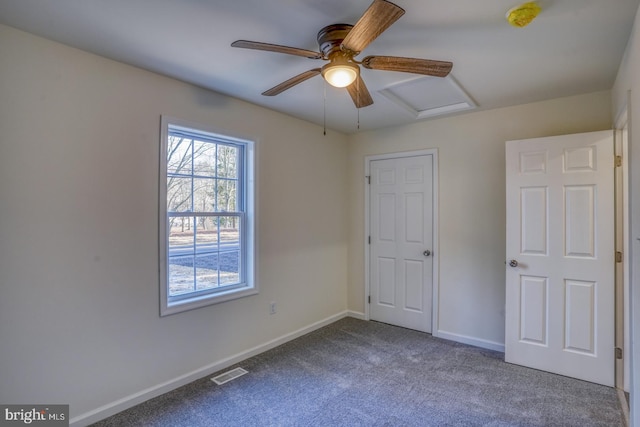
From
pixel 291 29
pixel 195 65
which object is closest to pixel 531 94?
pixel 291 29

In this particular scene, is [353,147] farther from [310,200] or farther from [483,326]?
[483,326]

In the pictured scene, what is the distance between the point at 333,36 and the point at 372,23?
0.42 meters

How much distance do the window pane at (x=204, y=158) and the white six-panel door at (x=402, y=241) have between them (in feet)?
6.69

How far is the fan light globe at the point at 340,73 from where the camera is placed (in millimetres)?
1745

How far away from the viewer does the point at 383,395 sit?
2459 millimetres

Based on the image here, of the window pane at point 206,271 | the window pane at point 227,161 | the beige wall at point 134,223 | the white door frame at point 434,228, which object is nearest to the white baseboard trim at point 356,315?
the white door frame at point 434,228

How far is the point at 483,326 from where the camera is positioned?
3355mm

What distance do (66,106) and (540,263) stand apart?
3.73 meters

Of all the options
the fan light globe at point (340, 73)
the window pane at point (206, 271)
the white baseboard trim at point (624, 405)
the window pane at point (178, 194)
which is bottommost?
the white baseboard trim at point (624, 405)

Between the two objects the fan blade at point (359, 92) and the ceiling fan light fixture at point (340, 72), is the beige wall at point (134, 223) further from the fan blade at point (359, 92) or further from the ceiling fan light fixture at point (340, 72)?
the ceiling fan light fixture at point (340, 72)

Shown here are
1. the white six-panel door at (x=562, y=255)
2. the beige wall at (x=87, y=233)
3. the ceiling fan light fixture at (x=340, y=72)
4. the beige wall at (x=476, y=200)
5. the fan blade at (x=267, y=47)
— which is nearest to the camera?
the fan blade at (x=267, y=47)

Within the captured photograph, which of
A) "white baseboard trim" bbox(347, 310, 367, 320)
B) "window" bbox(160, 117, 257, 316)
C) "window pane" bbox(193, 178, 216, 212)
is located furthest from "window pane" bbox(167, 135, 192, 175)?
"white baseboard trim" bbox(347, 310, 367, 320)

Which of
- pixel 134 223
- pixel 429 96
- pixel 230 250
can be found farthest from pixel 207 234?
pixel 429 96

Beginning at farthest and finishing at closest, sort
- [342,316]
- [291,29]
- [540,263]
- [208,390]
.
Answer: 1. [342,316]
2. [540,263]
3. [208,390]
4. [291,29]
